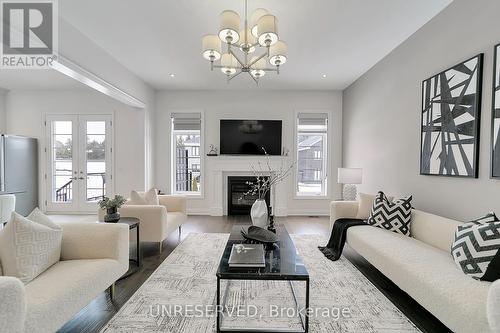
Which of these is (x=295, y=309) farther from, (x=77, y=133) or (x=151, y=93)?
(x=77, y=133)

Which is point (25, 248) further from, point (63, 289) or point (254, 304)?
point (254, 304)

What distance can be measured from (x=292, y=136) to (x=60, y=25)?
177 inches

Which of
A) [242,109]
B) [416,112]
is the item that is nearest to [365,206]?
[416,112]

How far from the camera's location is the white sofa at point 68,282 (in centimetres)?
125

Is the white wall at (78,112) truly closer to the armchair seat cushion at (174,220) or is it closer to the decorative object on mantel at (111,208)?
the armchair seat cushion at (174,220)

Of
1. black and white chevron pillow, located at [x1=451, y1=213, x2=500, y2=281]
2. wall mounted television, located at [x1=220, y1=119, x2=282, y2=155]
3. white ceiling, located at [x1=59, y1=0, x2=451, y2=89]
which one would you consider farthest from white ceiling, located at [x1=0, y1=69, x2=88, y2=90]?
black and white chevron pillow, located at [x1=451, y1=213, x2=500, y2=281]

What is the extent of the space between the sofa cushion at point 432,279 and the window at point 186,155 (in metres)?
4.22

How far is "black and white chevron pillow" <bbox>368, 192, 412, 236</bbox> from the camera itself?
300 centimetres

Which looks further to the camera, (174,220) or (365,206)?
(174,220)

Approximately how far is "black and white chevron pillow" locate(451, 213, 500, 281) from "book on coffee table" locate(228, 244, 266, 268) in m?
1.47

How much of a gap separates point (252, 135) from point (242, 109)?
25.9 inches

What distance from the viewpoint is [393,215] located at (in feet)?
10.1

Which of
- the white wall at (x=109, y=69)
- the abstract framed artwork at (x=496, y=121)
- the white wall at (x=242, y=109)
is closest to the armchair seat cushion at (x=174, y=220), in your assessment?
the white wall at (x=109, y=69)

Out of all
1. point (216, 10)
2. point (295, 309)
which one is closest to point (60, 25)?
point (216, 10)
